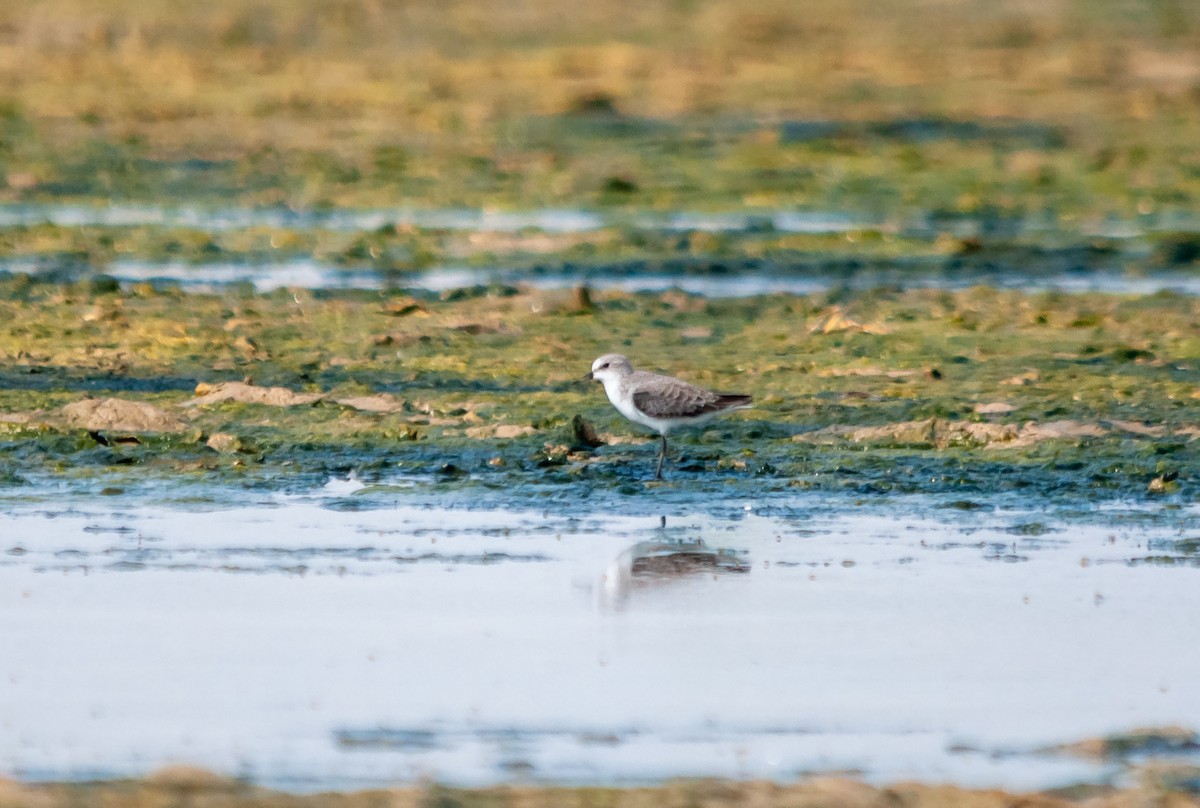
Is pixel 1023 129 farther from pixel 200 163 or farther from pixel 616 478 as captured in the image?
pixel 616 478

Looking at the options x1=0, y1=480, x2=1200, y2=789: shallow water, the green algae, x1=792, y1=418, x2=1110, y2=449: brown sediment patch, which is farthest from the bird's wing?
x1=792, y1=418, x2=1110, y2=449: brown sediment patch

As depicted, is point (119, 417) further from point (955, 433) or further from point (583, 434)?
point (955, 433)

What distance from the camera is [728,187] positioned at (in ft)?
74.0

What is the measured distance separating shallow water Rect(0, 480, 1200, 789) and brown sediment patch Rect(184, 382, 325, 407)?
1.93 metres

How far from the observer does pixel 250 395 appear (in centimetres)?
1226

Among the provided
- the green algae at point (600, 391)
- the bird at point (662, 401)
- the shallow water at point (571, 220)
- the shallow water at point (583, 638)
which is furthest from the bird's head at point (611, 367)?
the shallow water at point (571, 220)

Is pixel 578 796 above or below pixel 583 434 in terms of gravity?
below

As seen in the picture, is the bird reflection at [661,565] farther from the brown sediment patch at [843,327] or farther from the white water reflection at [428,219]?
the white water reflection at [428,219]

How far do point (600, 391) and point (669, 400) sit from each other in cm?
206

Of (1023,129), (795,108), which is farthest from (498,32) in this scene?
(1023,129)

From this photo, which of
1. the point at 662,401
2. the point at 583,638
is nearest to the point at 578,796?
the point at 583,638

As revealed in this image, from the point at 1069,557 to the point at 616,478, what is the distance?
2439 millimetres

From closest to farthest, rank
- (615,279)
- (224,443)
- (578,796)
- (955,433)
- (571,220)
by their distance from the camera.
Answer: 1. (578,796)
2. (224,443)
3. (955,433)
4. (615,279)
5. (571,220)

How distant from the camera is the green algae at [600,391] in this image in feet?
35.6
